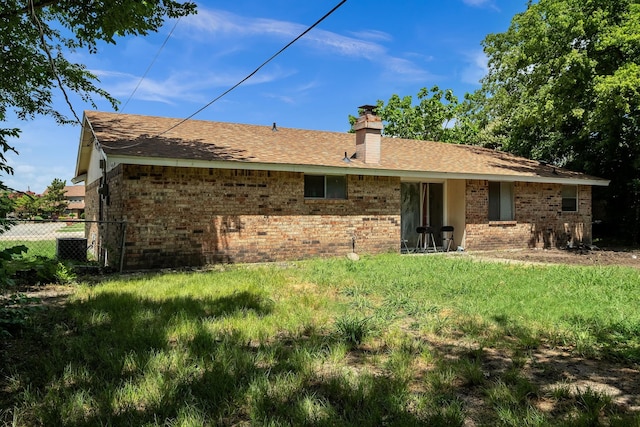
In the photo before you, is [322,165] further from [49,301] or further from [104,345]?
[104,345]

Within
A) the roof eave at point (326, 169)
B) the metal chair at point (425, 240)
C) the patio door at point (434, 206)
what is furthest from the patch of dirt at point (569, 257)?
the roof eave at point (326, 169)

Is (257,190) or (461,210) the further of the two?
(461,210)

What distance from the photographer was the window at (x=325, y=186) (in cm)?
1248

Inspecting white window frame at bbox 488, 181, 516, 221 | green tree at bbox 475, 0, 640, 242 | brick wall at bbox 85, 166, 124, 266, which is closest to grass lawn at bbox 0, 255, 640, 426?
brick wall at bbox 85, 166, 124, 266

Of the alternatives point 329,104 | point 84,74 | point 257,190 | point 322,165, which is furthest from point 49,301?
point 329,104

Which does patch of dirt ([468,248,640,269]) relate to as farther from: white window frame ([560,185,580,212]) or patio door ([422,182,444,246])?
white window frame ([560,185,580,212])

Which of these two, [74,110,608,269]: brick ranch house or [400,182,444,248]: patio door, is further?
[400,182,444,248]: patio door

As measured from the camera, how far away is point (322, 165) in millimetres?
11922

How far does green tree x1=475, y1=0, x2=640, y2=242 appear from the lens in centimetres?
1408

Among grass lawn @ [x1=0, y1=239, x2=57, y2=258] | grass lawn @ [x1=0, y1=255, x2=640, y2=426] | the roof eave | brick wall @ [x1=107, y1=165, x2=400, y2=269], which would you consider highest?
the roof eave

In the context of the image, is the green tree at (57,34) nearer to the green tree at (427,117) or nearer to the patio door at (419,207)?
the patio door at (419,207)

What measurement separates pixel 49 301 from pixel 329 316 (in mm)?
4500

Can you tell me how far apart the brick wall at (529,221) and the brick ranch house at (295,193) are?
0.04 metres

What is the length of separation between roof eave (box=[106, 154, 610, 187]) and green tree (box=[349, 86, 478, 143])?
18.8 m
